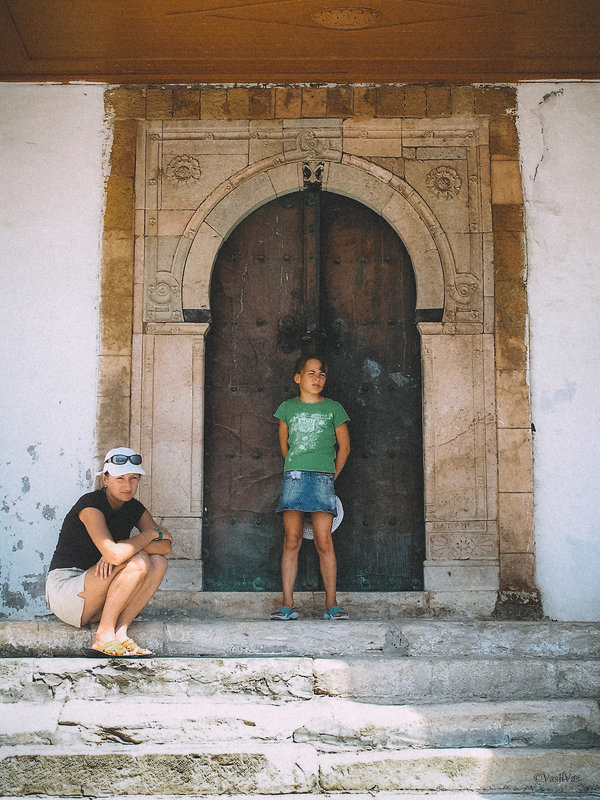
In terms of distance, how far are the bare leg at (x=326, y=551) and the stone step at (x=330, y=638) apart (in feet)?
1.84

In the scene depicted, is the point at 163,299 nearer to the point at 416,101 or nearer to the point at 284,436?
the point at 284,436

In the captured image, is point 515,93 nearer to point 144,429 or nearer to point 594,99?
point 594,99

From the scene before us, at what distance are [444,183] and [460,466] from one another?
1.77 metres

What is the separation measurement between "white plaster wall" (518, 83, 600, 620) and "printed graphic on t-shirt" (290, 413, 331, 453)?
1.36m

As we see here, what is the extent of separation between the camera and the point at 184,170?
5816mm

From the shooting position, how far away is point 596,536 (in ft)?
18.0

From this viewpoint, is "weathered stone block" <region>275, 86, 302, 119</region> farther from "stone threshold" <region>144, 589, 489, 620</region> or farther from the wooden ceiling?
"stone threshold" <region>144, 589, 489, 620</region>

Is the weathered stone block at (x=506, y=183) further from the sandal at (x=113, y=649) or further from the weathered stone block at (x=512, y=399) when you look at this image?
the sandal at (x=113, y=649)

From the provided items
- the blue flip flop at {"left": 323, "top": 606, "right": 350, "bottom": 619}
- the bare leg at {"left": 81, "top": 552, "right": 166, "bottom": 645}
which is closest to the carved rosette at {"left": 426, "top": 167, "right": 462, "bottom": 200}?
the blue flip flop at {"left": 323, "top": 606, "right": 350, "bottom": 619}

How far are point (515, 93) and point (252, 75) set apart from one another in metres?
1.67

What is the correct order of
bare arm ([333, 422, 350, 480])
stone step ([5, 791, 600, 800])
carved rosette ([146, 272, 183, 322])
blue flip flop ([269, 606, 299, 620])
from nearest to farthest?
stone step ([5, 791, 600, 800])
blue flip flop ([269, 606, 299, 620])
bare arm ([333, 422, 350, 480])
carved rosette ([146, 272, 183, 322])

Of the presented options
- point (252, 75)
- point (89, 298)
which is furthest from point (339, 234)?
point (89, 298)

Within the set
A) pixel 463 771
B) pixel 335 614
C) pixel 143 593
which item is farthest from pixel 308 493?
pixel 463 771

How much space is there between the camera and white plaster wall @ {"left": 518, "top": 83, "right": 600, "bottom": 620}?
5.48m
